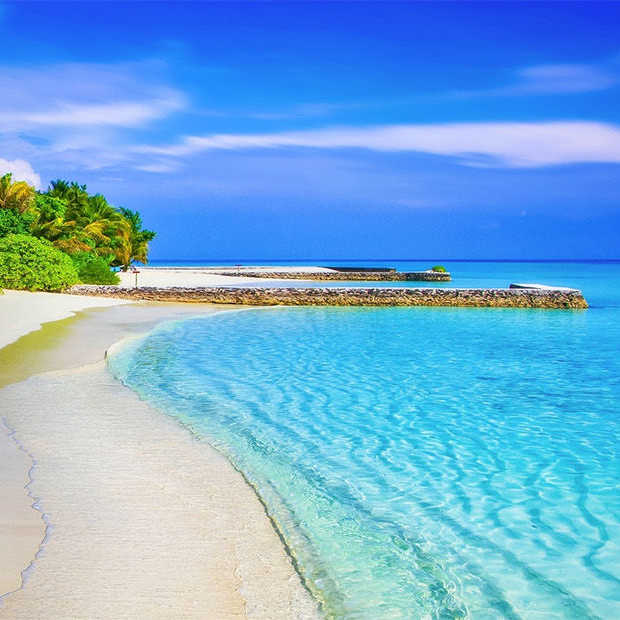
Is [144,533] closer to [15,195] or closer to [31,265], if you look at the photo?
[31,265]

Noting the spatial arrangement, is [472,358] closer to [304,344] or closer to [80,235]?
[304,344]

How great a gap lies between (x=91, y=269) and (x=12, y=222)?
16.8 ft

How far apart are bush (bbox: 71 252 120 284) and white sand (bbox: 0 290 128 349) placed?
4.37 metres

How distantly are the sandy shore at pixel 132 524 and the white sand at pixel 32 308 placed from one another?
8175 mm

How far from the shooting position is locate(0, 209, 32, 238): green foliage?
1102 inches

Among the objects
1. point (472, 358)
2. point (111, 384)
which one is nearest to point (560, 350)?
point (472, 358)

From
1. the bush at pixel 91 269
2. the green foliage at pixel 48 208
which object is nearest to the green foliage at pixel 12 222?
the green foliage at pixel 48 208

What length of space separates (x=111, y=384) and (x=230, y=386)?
178 cm

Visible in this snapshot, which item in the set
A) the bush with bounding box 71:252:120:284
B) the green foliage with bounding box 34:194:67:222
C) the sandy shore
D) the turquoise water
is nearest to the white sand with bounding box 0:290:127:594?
the sandy shore

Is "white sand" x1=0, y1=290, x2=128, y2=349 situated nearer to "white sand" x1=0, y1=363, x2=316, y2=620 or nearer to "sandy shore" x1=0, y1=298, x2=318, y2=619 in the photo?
"sandy shore" x1=0, y1=298, x2=318, y2=619

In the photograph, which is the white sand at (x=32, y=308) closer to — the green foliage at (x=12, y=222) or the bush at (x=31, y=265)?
the bush at (x=31, y=265)

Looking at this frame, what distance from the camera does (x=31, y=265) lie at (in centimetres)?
2744

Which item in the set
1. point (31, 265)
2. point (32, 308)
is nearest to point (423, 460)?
point (32, 308)

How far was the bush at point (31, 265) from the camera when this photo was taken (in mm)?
26797
